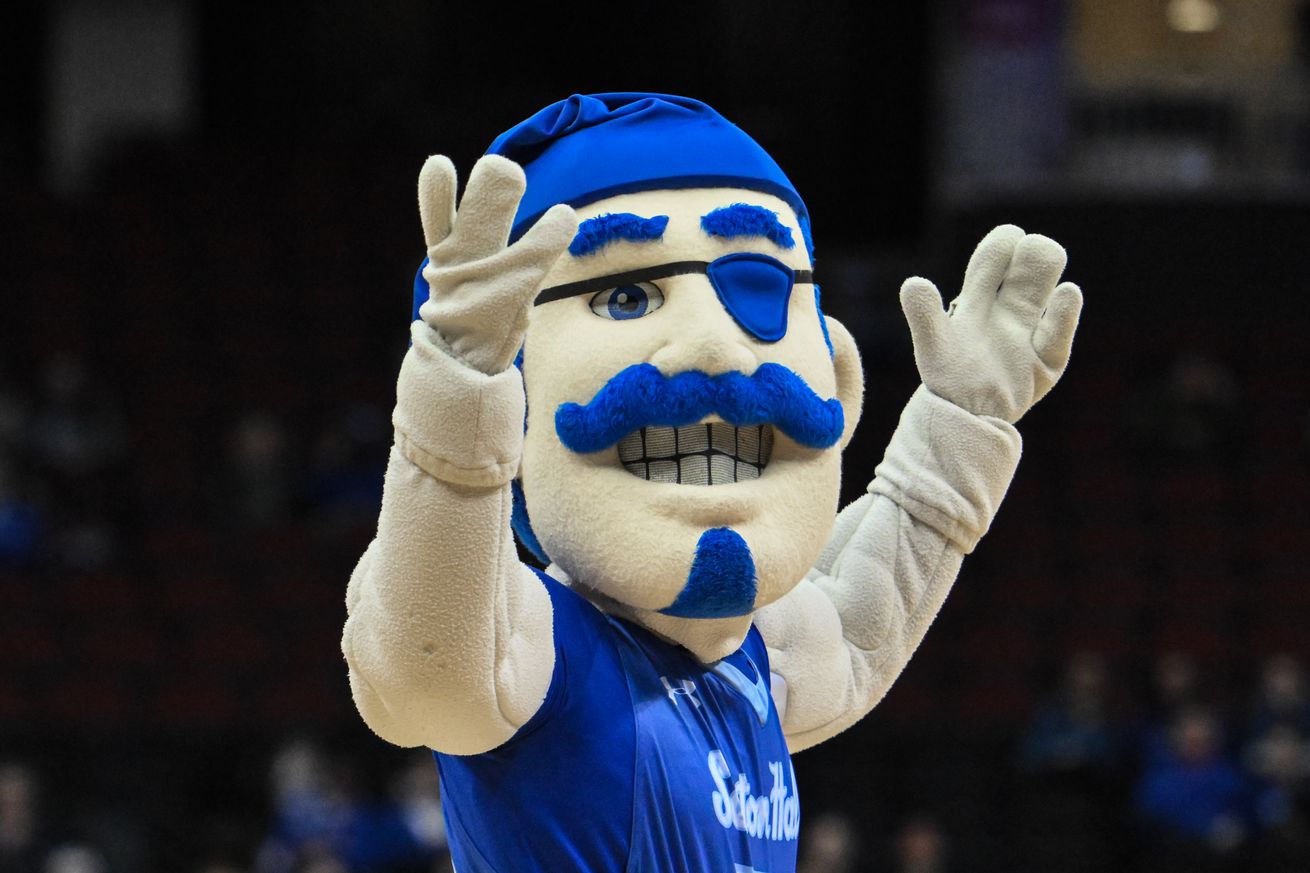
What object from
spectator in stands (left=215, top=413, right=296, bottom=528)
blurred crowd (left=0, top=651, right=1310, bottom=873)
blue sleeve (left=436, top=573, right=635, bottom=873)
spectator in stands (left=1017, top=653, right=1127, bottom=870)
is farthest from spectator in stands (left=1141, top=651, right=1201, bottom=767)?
blue sleeve (left=436, top=573, right=635, bottom=873)

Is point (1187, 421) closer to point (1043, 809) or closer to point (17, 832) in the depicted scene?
point (1043, 809)

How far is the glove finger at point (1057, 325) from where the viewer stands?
2.72 m

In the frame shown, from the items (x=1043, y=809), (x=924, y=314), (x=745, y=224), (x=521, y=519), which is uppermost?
(x=745, y=224)

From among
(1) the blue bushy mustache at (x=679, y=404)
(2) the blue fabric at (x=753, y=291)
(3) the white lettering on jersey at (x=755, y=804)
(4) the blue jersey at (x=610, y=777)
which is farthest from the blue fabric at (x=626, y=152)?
(3) the white lettering on jersey at (x=755, y=804)

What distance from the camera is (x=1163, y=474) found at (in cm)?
952

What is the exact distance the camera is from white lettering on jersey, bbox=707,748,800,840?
2.37m

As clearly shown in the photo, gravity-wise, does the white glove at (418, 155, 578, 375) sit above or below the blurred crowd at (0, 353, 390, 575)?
above

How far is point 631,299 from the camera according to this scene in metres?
2.35

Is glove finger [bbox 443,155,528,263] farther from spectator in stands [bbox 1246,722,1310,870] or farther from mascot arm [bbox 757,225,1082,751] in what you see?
spectator in stands [bbox 1246,722,1310,870]

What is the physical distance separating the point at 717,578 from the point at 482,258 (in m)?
0.48


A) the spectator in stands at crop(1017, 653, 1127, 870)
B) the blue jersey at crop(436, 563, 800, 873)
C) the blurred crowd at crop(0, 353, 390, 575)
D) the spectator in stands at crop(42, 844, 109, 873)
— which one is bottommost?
the spectator in stands at crop(1017, 653, 1127, 870)

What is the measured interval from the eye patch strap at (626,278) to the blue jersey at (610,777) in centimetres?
33

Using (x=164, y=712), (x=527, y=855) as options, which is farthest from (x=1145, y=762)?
(x=527, y=855)

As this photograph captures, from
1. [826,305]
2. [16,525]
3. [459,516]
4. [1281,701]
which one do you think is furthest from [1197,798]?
[459,516]
